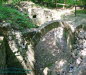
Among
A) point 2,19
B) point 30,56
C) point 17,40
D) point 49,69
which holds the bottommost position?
point 49,69

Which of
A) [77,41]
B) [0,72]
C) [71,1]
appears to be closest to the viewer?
[0,72]

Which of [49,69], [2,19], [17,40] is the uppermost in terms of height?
[2,19]

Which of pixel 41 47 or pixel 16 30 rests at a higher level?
pixel 16 30

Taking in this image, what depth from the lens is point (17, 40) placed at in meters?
6.04

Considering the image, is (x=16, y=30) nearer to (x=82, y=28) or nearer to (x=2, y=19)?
(x=2, y=19)

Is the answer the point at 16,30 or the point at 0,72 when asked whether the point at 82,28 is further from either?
the point at 0,72

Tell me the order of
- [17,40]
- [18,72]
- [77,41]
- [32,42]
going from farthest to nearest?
[77,41] → [32,42] → [17,40] → [18,72]

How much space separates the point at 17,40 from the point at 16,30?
391 millimetres

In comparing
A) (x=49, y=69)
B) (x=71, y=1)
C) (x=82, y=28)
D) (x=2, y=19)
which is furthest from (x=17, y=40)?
(x=71, y=1)

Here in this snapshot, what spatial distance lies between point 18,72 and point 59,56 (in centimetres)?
158

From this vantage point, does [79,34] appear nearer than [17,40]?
No

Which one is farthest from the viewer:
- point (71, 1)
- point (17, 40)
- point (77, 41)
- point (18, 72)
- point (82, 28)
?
point (71, 1)

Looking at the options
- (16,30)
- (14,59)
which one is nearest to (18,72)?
(14,59)

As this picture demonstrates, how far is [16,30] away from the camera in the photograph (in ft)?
20.5
